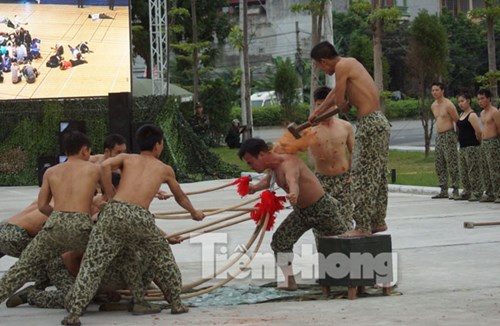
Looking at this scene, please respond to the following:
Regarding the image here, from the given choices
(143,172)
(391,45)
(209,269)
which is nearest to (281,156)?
(143,172)

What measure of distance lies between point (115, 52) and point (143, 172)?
22451 millimetres

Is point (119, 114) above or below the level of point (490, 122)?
above

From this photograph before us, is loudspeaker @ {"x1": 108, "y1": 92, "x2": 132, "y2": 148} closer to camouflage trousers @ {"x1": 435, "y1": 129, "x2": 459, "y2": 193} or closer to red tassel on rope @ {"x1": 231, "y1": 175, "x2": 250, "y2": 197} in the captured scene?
camouflage trousers @ {"x1": 435, "y1": 129, "x2": 459, "y2": 193}

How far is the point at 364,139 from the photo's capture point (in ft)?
33.6

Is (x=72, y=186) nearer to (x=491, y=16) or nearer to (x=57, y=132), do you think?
(x=491, y=16)

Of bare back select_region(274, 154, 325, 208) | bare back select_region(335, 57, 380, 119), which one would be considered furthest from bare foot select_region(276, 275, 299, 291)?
bare back select_region(335, 57, 380, 119)

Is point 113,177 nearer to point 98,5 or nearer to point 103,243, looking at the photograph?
point 103,243

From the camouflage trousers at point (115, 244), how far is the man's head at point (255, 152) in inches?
50.6

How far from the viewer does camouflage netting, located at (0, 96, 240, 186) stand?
98.2 ft

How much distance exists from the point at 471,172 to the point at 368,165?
9.56 metres

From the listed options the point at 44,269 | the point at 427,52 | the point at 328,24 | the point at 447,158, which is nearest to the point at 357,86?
the point at 44,269

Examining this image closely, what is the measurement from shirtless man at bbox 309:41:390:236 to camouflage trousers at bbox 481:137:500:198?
8.82 m

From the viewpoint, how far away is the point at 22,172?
30.2 m

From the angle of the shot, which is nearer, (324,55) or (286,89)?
(324,55)
